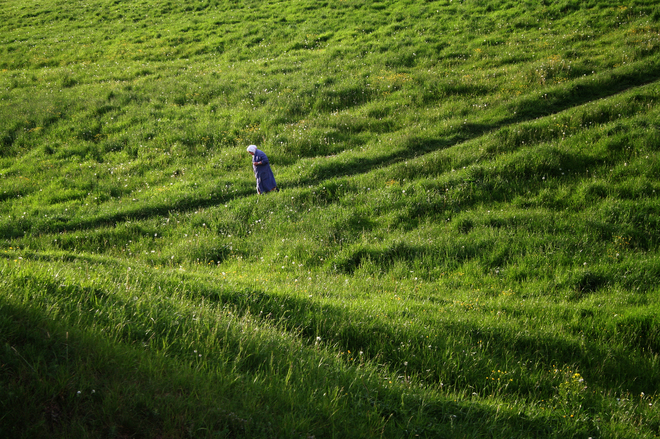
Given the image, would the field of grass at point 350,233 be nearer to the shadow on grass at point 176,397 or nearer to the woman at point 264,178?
the shadow on grass at point 176,397

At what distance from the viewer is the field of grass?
3695 mm

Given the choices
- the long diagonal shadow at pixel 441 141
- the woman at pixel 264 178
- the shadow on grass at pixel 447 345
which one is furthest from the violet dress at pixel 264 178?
the shadow on grass at pixel 447 345

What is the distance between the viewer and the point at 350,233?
10.0 m

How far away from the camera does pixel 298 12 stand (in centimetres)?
3011

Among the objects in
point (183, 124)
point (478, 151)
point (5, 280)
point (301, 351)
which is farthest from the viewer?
point (183, 124)

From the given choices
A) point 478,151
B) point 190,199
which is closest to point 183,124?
point 190,199

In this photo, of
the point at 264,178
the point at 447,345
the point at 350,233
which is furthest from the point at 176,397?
the point at 264,178

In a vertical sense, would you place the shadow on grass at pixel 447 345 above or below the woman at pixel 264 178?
below

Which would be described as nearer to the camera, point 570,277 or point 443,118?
point 570,277

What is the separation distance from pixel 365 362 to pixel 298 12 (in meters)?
30.7

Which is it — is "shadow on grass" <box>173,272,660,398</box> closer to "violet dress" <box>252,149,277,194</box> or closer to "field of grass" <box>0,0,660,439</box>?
"field of grass" <box>0,0,660,439</box>

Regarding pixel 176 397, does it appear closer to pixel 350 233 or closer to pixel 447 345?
pixel 447 345

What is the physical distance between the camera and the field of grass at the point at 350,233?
370cm

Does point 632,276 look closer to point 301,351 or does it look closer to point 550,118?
point 301,351
